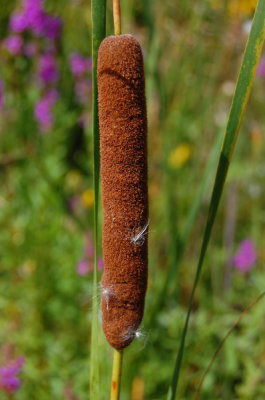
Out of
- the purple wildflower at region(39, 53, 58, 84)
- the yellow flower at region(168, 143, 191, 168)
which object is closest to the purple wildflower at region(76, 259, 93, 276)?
the yellow flower at region(168, 143, 191, 168)

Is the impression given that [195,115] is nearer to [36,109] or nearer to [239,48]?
[239,48]

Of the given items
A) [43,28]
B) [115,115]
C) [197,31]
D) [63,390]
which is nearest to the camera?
[115,115]

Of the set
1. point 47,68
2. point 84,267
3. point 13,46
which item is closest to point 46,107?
point 47,68

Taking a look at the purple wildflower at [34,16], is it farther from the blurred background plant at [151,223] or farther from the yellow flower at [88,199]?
the yellow flower at [88,199]

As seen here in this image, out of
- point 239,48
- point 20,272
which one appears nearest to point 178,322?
point 20,272

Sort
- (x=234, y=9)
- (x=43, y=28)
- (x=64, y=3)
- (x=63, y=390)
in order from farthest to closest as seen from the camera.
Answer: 1. (x=64, y=3)
2. (x=234, y=9)
3. (x=43, y=28)
4. (x=63, y=390)

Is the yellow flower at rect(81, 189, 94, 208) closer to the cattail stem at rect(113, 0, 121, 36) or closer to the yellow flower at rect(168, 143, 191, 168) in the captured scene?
the yellow flower at rect(168, 143, 191, 168)

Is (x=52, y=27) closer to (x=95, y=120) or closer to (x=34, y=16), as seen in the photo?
(x=34, y=16)
